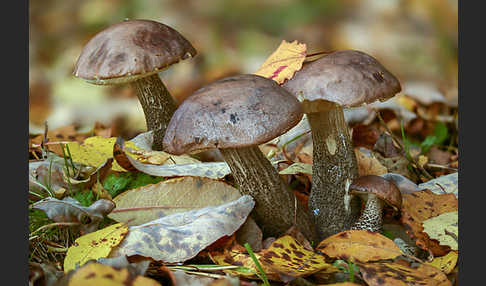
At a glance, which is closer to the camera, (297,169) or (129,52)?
(129,52)

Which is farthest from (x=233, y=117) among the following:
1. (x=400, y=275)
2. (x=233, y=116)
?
(x=400, y=275)

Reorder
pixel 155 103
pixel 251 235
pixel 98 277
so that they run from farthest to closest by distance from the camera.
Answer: pixel 155 103, pixel 251 235, pixel 98 277

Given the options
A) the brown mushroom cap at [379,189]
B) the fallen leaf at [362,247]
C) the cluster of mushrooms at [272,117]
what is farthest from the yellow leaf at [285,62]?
the fallen leaf at [362,247]

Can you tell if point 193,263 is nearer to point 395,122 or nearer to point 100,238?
point 100,238

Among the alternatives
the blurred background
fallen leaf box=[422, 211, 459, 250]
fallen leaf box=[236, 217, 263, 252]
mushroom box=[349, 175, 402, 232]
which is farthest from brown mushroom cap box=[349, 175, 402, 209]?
the blurred background

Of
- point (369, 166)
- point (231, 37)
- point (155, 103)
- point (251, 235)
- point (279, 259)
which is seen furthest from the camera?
point (231, 37)

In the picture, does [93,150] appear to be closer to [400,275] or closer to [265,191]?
[265,191]

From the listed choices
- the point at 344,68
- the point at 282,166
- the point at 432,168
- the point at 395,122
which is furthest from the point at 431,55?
the point at 344,68
